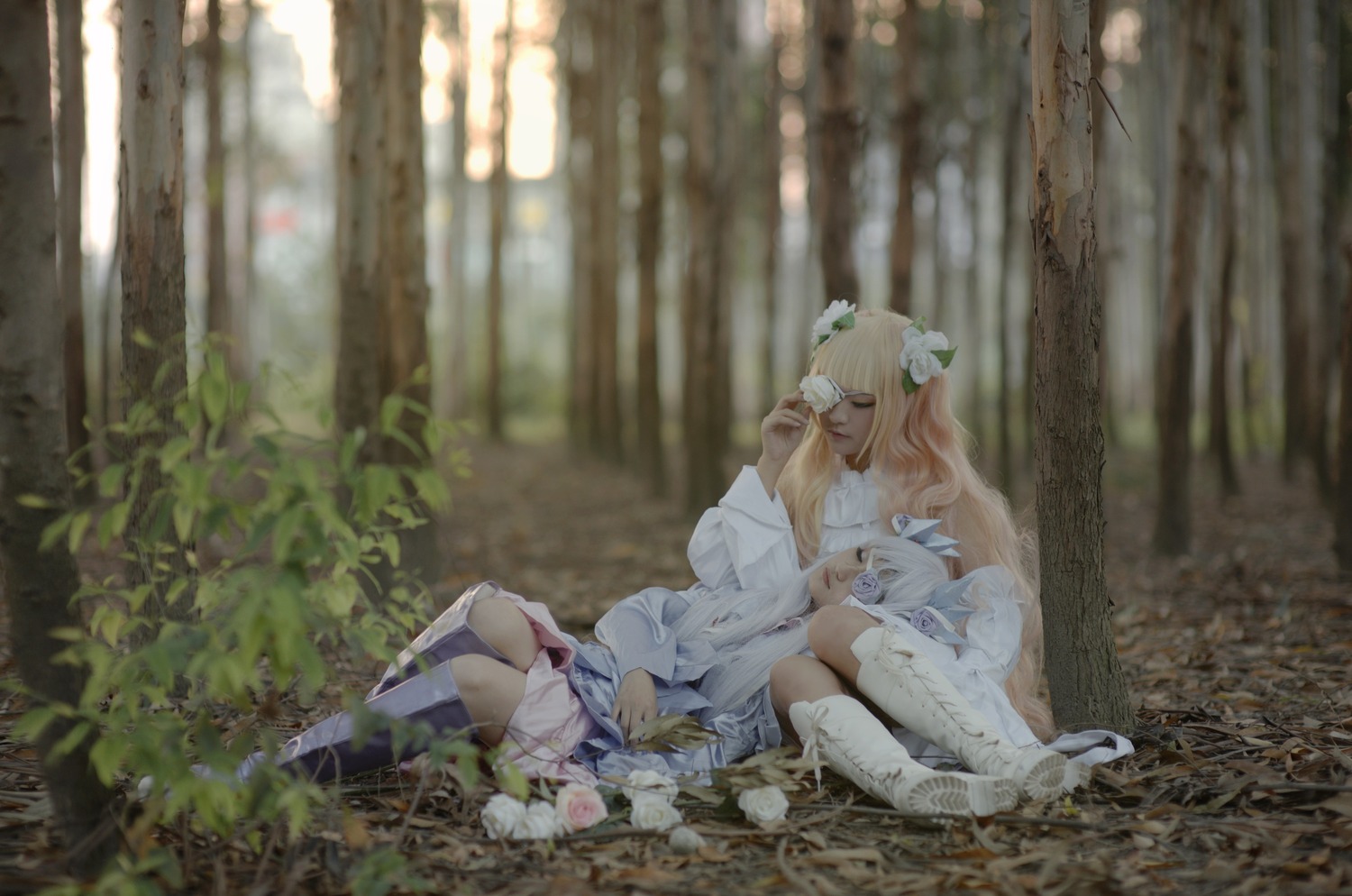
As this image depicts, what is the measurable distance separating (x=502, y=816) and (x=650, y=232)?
826cm

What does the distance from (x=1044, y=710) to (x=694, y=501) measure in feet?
18.0

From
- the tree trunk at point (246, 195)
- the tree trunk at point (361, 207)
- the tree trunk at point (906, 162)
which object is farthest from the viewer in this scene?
the tree trunk at point (246, 195)

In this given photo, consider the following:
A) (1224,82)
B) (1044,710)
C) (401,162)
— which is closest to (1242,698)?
(1044,710)

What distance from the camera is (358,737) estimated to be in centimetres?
197

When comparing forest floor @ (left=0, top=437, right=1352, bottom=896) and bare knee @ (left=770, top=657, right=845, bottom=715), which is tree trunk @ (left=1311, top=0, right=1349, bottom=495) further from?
bare knee @ (left=770, top=657, right=845, bottom=715)

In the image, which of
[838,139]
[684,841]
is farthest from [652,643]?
[838,139]

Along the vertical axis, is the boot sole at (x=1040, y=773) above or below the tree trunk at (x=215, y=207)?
below

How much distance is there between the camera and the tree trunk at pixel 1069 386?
2955mm

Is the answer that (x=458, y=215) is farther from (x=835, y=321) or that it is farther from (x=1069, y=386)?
(x=1069, y=386)

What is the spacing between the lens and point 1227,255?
8.68 metres

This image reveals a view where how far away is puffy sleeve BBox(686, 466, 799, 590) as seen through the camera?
3164 mm

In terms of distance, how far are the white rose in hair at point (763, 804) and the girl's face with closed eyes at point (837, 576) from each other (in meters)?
0.55

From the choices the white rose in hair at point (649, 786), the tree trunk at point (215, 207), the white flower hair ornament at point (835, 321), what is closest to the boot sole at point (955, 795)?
the white rose in hair at point (649, 786)

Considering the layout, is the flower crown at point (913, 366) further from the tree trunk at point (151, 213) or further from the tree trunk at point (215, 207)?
the tree trunk at point (215, 207)
